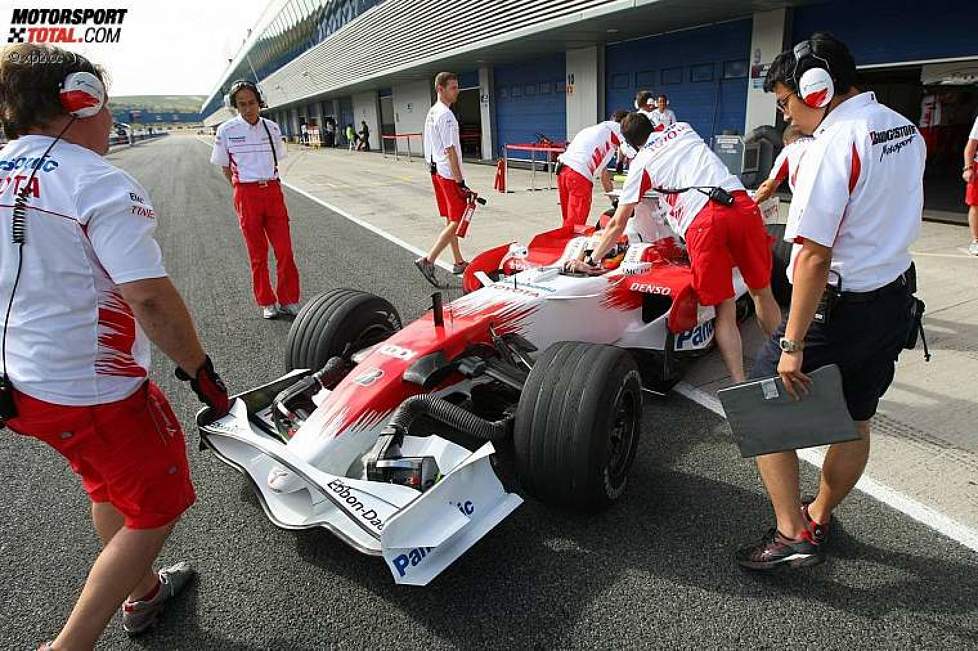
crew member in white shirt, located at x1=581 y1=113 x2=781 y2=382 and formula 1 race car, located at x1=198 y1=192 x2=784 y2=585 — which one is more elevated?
crew member in white shirt, located at x1=581 y1=113 x2=781 y2=382

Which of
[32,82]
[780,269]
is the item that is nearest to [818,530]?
[32,82]

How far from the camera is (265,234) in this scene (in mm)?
5770

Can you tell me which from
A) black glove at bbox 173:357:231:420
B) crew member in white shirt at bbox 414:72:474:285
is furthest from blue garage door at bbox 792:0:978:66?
black glove at bbox 173:357:231:420

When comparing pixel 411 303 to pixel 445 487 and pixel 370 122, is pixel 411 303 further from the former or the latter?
pixel 370 122

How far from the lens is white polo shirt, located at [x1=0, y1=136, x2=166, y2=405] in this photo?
1659 millimetres

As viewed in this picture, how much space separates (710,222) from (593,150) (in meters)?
3.28

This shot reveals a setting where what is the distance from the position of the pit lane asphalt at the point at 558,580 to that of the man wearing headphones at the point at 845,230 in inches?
10.4

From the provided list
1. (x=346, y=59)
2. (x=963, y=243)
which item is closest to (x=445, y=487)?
(x=963, y=243)

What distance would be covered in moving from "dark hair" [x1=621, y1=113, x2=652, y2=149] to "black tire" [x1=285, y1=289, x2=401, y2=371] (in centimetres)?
206

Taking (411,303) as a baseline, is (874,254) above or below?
above

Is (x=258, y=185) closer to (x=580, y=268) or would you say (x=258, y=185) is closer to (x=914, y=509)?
(x=580, y=268)

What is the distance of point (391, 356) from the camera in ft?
9.89

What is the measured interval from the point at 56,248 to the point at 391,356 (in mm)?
1540

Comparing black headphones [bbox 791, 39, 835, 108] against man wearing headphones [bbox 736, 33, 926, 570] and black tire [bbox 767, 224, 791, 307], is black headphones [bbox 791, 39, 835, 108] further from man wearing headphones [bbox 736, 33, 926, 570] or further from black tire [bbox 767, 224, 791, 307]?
black tire [bbox 767, 224, 791, 307]
